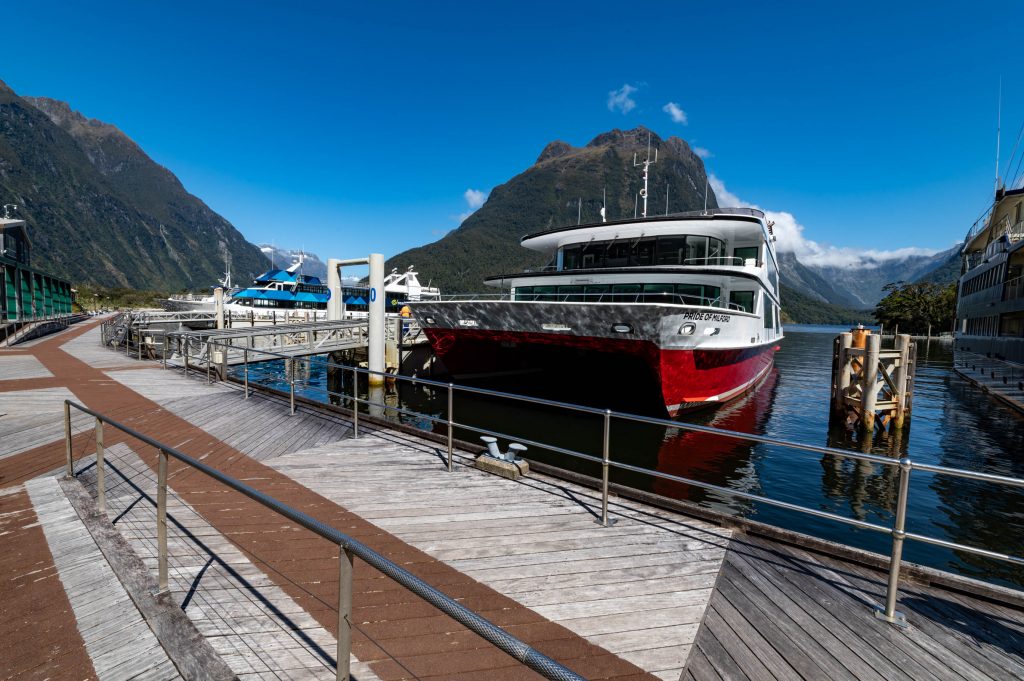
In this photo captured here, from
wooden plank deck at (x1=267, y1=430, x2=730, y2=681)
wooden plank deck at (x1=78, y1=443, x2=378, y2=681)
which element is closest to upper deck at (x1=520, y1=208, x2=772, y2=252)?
wooden plank deck at (x1=267, y1=430, x2=730, y2=681)

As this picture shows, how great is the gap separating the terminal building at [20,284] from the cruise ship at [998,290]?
51141 millimetres

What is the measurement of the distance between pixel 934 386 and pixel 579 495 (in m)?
31.2

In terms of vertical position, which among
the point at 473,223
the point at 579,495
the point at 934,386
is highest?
the point at 473,223

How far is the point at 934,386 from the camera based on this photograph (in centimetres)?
2602

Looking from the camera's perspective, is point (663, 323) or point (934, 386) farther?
point (934, 386)

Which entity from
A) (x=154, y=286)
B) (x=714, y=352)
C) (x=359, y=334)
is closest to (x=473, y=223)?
(x=154, y=286)

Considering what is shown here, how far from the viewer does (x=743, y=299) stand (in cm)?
1808

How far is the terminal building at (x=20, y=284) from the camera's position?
76.9 ft

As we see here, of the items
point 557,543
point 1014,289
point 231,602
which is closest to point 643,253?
point 557,543

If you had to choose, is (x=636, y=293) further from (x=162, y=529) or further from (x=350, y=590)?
(x=350, y=590)

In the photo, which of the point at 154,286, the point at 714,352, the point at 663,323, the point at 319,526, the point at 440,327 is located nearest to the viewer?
the point at 319,526

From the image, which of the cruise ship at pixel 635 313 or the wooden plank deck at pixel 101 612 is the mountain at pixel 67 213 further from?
the wooden plank deck at pixel 101 612

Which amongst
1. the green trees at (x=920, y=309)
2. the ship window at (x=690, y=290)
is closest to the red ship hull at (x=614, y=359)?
the ship window at (x=690, y=290)

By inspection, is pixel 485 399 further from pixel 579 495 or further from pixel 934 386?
pixel 934 386
